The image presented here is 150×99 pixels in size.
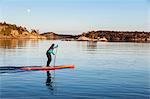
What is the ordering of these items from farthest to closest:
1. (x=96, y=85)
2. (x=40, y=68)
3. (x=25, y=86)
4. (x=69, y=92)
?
(x=40, y=68)
(x=96, y=85)
(x=25, y=86)
(x=69, y=92)

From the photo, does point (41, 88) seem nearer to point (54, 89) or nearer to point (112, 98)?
point (54, 89)

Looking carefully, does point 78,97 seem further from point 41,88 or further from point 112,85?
point 112,85

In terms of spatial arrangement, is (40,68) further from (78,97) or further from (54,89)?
(78,97)

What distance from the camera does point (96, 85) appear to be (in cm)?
2200

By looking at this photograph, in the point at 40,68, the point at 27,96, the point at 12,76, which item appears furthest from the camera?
the point at 40,68

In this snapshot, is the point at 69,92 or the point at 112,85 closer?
the point at 69,92

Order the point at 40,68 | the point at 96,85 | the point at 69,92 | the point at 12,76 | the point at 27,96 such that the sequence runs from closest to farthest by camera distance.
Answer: the point at 27,96 < the point at 69,92 < the point at 96,85 < the point at 12,76 < the point at 40,68

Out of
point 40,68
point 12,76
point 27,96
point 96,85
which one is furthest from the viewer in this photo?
point 40,68

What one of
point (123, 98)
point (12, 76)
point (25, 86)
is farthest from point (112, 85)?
point (12, 76)

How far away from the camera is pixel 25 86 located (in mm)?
20578

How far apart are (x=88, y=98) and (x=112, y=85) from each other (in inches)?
202

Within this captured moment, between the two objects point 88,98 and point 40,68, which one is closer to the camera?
point 88,98

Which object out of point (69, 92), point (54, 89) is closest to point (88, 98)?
point (69, 92)

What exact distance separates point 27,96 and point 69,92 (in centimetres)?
285
